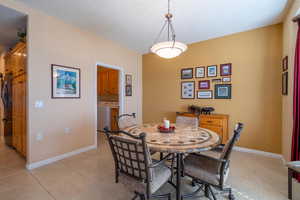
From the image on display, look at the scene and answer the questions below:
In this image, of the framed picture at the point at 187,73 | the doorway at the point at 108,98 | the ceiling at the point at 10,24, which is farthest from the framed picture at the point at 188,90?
the ceiling at the point at 10,24

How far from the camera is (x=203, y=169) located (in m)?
1.51

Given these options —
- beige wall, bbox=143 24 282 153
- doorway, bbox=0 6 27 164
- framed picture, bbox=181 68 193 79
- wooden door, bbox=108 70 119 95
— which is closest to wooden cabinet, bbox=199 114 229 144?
beige wall, bbox=143 24 282 153

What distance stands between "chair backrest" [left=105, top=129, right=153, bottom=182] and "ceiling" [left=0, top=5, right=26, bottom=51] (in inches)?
105

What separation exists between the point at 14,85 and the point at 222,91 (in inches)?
184

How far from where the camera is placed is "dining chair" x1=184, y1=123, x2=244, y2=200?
134 cm

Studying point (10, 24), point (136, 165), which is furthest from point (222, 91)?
point (10, 24)

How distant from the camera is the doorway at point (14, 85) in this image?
2.54 metres

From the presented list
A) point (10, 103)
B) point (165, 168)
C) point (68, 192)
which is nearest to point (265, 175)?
point (165, 168)

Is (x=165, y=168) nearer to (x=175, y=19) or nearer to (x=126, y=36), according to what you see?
(x=175, y=19)

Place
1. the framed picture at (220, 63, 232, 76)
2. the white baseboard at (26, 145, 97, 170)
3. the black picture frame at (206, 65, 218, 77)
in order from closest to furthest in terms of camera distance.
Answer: the white baseboard at (26, 145, 97, 170) → the framed picture at (220, 63, 232, 76) → the black picture frame at (206, 65, 218, 77)

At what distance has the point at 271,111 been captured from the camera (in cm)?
294

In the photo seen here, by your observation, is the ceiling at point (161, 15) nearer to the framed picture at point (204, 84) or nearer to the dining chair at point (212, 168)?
the framed picture at point (204, 84)

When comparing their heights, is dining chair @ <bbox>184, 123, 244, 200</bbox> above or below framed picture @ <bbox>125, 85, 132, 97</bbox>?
below

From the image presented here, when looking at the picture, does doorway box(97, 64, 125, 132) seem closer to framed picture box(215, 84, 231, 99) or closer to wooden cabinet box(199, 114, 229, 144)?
wooden cabinet box(199, 114, 229, 144)
